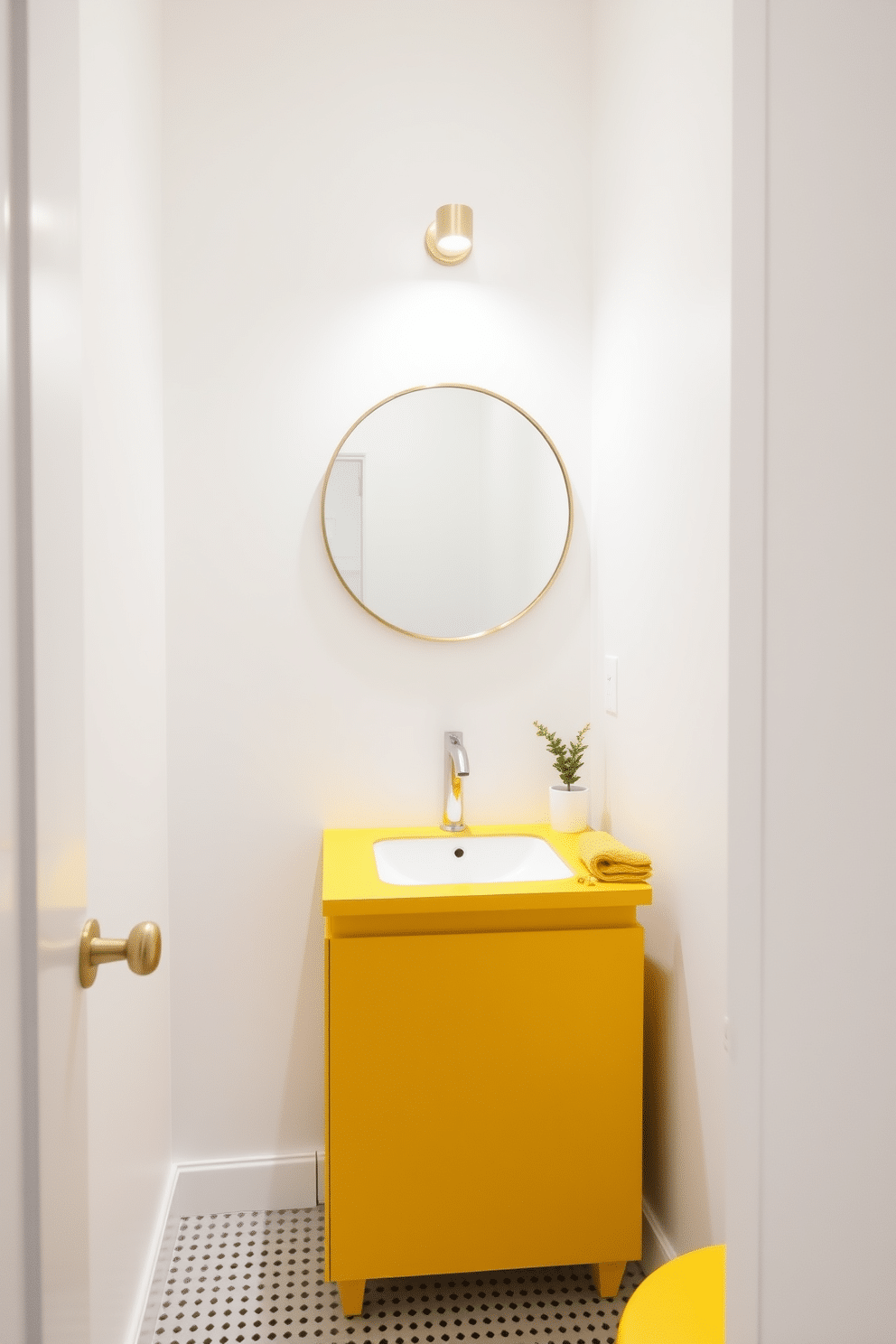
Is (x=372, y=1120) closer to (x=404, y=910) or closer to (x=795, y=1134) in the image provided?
(x=404, y=910)

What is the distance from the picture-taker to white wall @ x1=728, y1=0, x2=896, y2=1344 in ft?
1.90

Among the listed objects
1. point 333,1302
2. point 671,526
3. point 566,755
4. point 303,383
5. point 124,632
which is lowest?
point 333,1302

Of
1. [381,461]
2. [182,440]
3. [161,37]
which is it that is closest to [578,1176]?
[381,461]

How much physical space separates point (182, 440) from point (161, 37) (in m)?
0.86

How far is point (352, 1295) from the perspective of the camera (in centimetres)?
156

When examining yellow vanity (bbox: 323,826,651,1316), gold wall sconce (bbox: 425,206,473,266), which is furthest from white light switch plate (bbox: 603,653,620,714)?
gold wall sconce (bbox: 425,206,473,266)

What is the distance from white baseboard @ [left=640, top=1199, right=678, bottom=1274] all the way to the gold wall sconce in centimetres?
203

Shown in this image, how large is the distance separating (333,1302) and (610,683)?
132cm

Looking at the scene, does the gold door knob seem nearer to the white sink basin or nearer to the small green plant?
the white sink basin

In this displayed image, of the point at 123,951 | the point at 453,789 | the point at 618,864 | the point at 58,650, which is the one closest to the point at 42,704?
the point at 58,650

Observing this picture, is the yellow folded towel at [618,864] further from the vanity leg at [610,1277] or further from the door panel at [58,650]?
the door panel at [58,650]

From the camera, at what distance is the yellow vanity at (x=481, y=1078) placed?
1.51 meters

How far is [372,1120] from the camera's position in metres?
1.51

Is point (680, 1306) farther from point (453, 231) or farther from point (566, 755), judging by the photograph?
point (453, 231)
